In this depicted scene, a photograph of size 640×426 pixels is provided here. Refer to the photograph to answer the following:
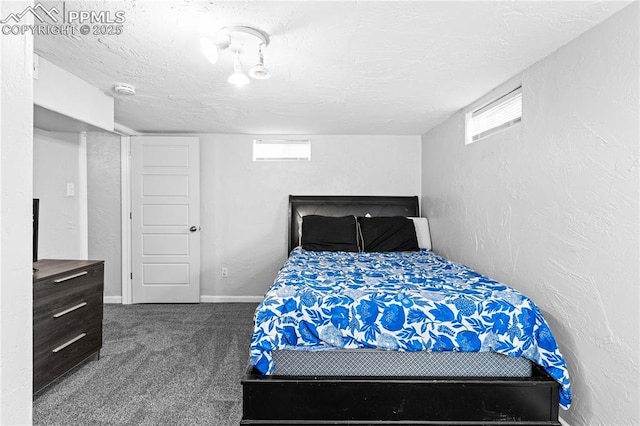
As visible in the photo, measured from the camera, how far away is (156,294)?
4.39 m

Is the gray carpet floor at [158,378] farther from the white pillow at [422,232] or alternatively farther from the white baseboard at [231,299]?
the white pillow at [422,232]

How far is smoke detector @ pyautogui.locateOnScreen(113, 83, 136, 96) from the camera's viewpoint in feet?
8.91

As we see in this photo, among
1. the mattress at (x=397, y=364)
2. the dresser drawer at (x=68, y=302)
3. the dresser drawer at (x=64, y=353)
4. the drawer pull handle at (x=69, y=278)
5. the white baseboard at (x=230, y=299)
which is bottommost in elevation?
the white baseboard at (x=230, y=299)

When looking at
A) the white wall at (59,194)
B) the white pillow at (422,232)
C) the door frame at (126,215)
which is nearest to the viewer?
the white wall at (59,194)

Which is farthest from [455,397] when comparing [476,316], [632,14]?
[632,14]

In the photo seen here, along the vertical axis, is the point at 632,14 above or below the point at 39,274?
above

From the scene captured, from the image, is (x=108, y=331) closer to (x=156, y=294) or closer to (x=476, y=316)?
(x=156, y=294)

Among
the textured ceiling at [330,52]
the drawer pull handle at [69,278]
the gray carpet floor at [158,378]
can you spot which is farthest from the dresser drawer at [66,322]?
the textured ceiling at [330,52]

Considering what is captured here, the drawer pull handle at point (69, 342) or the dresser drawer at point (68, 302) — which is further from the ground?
the dresser drawer at point (68, 302)

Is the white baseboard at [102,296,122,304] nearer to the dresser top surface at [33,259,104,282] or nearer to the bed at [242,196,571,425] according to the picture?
the dresser top surface at [33,259,104,282]

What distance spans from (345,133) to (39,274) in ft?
10.8

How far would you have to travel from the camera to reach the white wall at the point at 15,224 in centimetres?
102

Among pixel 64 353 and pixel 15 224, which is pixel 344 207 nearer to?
pixel 64 353

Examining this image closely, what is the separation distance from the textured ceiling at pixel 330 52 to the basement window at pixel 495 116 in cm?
15
